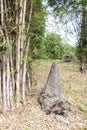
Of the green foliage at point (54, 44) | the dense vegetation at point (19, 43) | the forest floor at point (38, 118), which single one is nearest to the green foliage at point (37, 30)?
the dense vegetation at point (19, 43)

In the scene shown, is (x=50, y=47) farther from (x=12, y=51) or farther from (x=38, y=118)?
(x=38, y=118)

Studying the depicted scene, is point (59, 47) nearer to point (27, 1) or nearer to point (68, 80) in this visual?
point (27, 1)

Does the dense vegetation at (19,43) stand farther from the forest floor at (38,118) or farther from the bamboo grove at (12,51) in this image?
the forest floor at (38,118)

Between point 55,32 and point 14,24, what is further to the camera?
point 55,32

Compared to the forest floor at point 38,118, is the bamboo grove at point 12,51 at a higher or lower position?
higher

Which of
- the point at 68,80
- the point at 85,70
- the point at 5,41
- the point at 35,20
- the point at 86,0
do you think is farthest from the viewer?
the point at 85,70

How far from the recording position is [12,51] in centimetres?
427

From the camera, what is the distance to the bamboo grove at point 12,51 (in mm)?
4113

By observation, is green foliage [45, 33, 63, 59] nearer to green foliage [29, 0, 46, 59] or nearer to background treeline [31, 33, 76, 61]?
background treeline [31, 33, 76, 61]

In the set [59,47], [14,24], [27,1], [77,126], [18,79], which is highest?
[27,1]

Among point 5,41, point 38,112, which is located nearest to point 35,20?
point 5,41

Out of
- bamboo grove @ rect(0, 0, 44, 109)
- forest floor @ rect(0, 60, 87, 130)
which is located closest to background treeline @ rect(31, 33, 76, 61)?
forest floor @ rect(0, 60, 87, 130)

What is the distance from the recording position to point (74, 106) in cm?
479

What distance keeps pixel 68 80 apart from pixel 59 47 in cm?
226
